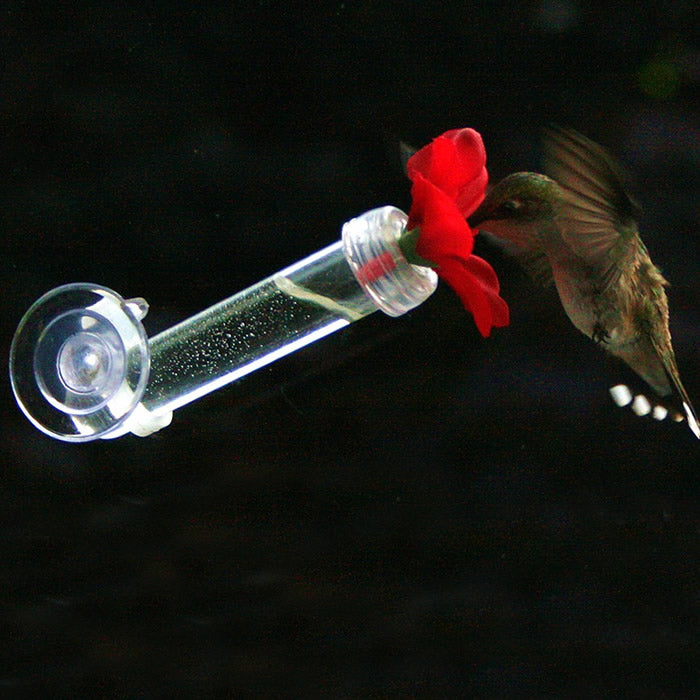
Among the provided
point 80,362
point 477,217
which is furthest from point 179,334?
point 477,217

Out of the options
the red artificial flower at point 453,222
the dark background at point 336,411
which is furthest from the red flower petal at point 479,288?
the dark background at point 336,411

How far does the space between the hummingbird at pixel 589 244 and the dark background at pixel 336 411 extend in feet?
0.64

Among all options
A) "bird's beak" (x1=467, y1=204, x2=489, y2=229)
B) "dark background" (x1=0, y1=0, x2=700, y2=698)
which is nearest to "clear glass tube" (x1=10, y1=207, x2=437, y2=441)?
"bird's beak" (x1=467, y1=204, x2=489, y2=229)

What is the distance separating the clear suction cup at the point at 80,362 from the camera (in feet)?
2.12

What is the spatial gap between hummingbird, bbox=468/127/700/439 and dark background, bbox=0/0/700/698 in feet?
0.64

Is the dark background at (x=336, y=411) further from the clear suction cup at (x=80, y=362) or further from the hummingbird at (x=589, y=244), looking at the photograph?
the clear suction cup at (x=80, y=362)

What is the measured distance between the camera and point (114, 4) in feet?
3.33

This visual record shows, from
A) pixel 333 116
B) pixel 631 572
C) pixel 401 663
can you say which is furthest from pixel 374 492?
pixel 333 116

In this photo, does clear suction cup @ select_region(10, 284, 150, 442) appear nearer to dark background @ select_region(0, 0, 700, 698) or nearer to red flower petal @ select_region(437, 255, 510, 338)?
red flower petal @ select_region(437, 255, 510, 338)

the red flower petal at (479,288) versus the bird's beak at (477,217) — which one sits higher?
the bird's beak at (477,217)

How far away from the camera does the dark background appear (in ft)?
3.40

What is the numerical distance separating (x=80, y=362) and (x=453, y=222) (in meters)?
0.29

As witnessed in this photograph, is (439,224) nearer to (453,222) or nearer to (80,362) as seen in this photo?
(453,222)

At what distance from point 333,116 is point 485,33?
198mm
